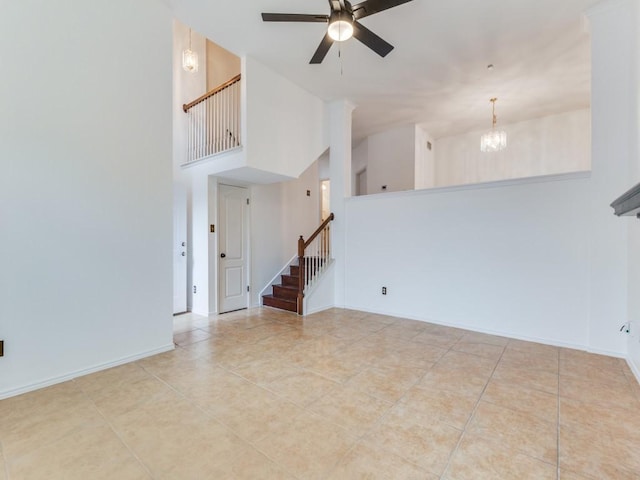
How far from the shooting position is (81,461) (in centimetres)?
155

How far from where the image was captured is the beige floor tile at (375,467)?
1.45 metres

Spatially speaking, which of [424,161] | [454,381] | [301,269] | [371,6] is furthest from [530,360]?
[424,161]

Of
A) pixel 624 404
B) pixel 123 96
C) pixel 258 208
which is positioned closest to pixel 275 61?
pixel 123 96

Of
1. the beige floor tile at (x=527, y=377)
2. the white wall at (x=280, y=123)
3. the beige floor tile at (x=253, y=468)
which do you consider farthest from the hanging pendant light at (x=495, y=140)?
the beige floor tile at (x=253, y=468)

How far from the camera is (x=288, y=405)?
209 centimetres

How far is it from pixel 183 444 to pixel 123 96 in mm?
3068

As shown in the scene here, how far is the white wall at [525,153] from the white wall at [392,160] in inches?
53.2

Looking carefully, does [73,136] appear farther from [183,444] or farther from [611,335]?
[611,335]

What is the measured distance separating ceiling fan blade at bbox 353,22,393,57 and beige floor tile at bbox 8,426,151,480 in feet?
11.3

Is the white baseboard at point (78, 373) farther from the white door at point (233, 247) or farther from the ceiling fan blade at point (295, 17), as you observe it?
the ceiling fan blade at point (295, 17)

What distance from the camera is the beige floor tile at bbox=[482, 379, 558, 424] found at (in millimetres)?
2000

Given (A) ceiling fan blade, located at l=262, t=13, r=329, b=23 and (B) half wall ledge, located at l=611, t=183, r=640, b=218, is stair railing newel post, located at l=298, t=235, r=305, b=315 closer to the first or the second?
(A) ceiling fan blade, located at l=262, t=13, r=329, b=23

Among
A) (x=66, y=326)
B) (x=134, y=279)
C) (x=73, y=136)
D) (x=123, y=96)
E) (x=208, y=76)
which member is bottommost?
(x=66, y=326)

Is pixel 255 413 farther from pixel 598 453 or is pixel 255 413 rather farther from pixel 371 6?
pixel 371 6
